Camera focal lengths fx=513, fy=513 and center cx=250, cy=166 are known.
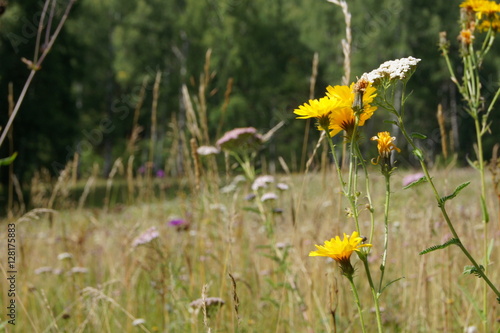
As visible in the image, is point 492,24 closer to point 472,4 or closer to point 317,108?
point 472,4

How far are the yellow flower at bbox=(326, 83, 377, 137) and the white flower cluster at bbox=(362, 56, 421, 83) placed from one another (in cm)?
2

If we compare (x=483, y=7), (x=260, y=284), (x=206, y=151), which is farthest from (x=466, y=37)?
(x=260, y=284)

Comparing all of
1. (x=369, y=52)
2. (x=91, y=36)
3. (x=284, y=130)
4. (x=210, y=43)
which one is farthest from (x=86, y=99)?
(x=369, y=52)

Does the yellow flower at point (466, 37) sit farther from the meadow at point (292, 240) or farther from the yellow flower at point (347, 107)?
the yellow flower at point (347, 107)

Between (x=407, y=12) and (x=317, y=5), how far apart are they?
3982 millimetres

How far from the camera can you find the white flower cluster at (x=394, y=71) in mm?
821

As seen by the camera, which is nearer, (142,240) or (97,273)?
(142,240)

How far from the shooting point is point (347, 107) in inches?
33.7

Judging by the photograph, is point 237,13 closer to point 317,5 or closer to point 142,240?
point 317,5

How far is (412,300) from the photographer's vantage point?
193cm

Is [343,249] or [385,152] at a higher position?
[385,152]

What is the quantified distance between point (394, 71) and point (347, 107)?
0.09m

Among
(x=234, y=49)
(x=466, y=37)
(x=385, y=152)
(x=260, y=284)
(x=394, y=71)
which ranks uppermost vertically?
(x=234, y=49)

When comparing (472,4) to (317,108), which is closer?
(317,108)
